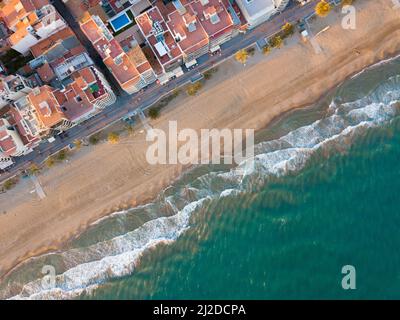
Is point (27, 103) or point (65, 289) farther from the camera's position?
point (65, 289)

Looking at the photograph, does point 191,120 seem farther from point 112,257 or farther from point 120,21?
point 112,257

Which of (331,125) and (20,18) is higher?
(20,18)

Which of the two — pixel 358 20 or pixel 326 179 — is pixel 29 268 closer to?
pixel 326 179

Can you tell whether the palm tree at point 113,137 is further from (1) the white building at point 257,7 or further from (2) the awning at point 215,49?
(1) the white building at point 257,7

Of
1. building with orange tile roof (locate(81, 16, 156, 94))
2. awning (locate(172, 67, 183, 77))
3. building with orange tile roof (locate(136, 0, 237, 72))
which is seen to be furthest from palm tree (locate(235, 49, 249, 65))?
building with orange tile roof (locate(81, 16, 156, 94))
